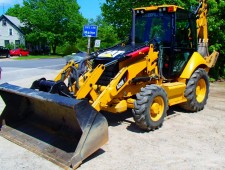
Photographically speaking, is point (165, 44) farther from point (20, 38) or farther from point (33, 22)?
point (20, 38)

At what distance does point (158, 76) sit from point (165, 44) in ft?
2.61

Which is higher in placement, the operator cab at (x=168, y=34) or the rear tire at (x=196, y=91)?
the operator cab at (x=168, y=34)

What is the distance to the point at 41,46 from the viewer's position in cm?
5559

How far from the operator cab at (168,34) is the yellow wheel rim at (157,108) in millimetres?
961

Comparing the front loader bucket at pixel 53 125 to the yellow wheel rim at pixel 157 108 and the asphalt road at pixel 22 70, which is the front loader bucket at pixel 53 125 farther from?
the asphalt road at pixel 22 70

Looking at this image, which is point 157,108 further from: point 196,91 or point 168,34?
point 196,91

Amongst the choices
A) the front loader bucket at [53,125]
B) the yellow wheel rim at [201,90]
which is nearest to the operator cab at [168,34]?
the yellow wheel rim at [201,90]

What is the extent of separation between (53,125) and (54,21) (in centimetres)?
4539

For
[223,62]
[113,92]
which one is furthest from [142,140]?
[223,62]

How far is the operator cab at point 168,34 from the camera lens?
24.8ft

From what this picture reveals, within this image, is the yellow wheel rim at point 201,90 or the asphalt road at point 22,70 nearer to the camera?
the yellow wheel rim at point 201,90

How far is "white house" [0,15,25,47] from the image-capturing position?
53438 mm

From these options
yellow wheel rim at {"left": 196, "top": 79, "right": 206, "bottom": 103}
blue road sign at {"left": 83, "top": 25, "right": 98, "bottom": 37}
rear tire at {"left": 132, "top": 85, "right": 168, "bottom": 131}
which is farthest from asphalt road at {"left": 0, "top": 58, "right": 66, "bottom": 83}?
rear tire at {"left": 132, "top": 85, "right": 168, "bottom": 131}

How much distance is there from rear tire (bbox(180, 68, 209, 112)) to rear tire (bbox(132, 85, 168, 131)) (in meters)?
1.31
